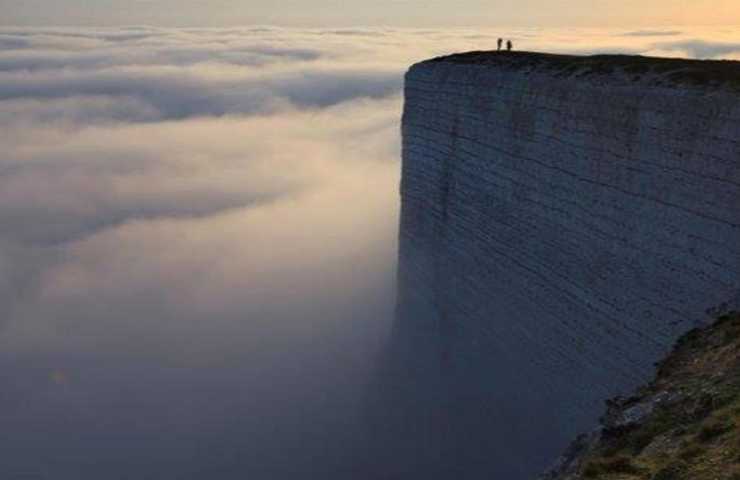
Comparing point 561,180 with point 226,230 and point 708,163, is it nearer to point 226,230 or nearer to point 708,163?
point 708,163

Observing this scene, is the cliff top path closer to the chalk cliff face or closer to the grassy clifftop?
the chalk cliff face

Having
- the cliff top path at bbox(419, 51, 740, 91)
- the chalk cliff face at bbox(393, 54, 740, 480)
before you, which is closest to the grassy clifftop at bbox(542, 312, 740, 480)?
the chalk cliff face at bbox(393, 54, 740, 480)

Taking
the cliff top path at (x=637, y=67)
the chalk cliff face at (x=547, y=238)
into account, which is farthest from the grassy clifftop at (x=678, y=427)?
the cliff top path at (x=637, y=67)

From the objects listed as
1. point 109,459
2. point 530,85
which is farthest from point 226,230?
point 530,85

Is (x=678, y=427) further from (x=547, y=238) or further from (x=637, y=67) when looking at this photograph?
(x=547, y=238)

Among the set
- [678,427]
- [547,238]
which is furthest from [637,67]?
[678,427]
